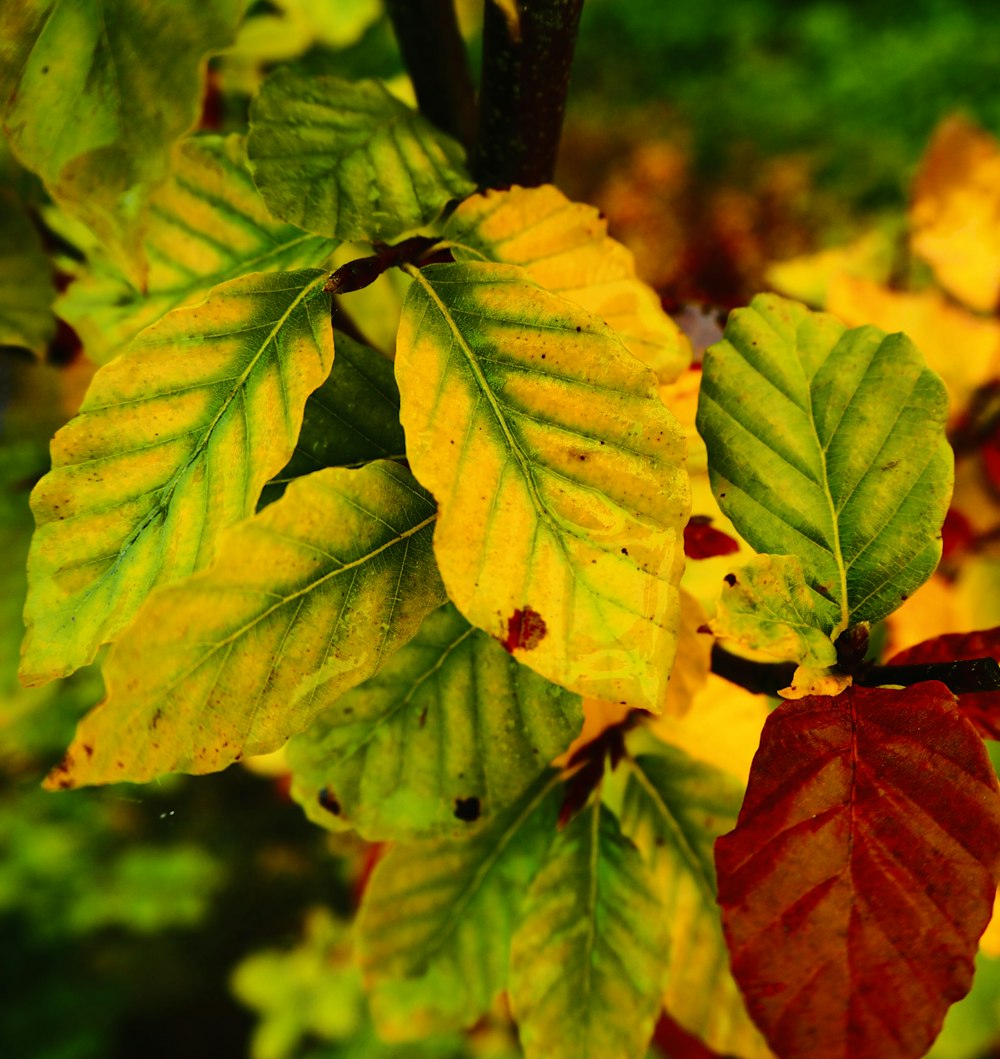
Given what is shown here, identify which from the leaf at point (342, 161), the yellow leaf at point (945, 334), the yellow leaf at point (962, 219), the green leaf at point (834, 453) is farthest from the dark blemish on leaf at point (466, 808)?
the yellow leaf at point (962, 219)

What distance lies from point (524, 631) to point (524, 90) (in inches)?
13.3

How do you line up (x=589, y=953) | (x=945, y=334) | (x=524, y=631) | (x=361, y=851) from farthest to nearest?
(x=361, y=851) → (x=945, y=334) → (x=589, y=953) → (x=524, y=631)

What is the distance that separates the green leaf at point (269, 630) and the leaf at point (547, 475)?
6 cm

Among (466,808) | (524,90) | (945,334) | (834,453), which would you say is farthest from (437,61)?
(945,334)

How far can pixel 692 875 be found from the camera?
2.12ft

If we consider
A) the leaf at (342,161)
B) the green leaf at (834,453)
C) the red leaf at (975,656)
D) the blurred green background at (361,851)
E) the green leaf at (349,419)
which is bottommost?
the blurred green background at (361,851)

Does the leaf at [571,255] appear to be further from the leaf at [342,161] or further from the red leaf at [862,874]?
the red leaf at [862,874]

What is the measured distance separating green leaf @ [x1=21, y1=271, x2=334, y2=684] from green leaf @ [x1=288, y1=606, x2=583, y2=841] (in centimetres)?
16

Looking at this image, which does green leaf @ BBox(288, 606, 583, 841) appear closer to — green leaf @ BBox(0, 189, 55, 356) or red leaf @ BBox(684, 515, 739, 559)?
red leaf @ BBox(684, 515, 739, 559)

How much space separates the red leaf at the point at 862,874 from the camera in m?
0.36

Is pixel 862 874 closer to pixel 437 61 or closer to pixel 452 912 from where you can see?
pixel 452 912

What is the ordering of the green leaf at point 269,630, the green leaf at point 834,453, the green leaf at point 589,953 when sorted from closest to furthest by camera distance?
the green leaf at point 269,630, the green leaf at point 834,453, the green leaf at point 589,953

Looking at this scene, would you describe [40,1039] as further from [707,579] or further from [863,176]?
[863,176]

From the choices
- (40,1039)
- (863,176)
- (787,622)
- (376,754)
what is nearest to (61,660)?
(376,754)
